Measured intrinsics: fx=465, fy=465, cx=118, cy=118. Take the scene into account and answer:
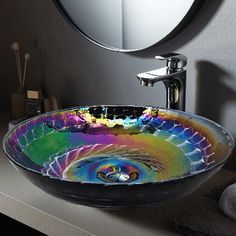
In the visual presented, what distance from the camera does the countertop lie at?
90cm

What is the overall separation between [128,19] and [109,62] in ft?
0.49

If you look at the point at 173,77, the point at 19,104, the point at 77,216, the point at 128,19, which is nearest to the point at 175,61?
the point at 173,77

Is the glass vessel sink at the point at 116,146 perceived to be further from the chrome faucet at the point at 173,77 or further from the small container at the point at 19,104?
the small container at the point at 19,104

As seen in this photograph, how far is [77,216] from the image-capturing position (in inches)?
37.3

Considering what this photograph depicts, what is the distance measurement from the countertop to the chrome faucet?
226 millimetres

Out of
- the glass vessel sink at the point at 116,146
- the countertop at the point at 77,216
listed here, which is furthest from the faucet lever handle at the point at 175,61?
the countertop at the point at 77,216

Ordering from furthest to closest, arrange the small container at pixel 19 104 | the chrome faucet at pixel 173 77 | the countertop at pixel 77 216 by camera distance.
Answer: the small container at pixel 19 104 → the chrome faucet at pixel 173 77 → the countertop at pixel 77 216

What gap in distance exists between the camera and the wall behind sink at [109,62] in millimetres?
1136

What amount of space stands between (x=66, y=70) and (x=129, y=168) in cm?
Answer: 52

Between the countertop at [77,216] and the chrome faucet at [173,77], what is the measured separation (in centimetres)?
23

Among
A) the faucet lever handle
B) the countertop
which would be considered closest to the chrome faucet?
the faucet lever handle

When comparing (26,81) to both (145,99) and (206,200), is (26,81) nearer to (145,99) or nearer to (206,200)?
(145,99)

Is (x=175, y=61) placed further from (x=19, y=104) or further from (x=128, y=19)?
(x=19, y=104)

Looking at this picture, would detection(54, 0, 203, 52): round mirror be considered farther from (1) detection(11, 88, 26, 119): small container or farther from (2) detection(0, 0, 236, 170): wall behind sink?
(1) detection(11, 88, 26, 119): small container
